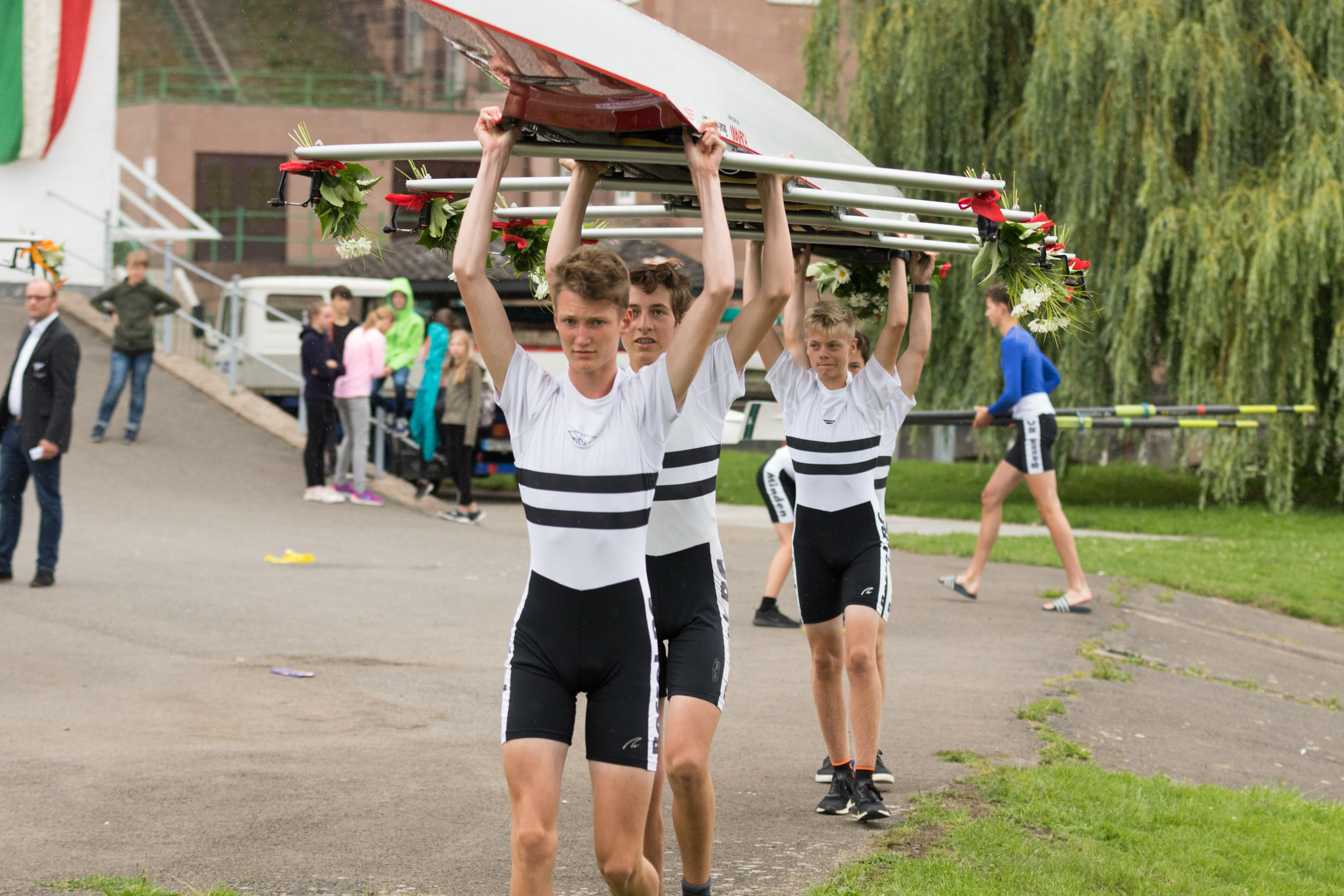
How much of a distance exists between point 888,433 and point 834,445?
45 cm

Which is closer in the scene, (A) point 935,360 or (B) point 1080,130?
(B) point 1080,130

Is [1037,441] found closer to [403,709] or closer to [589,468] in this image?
[403,709]

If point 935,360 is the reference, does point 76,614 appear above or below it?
below

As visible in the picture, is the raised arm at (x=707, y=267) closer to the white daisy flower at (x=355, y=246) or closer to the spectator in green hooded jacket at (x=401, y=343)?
the white daisy flower at (x=355, y=246)

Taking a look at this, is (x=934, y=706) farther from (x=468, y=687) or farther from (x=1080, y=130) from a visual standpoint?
(x=1080, y=130)

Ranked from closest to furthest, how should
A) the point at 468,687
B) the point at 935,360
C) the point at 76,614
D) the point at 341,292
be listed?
the point at 468,687, the point at 76,614, the point at 341,292, the point at 935,360

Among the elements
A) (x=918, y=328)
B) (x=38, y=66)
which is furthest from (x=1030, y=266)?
(x=38, y=66)

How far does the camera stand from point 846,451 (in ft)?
19.0

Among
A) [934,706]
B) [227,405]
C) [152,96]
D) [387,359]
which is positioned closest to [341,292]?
[387,359]

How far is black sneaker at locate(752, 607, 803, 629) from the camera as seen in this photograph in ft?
32.6

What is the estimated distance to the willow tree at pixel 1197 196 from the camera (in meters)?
16.5

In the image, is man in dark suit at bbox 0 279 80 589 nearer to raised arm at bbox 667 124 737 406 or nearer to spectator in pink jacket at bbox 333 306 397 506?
spectator in pink jacket at bbox 333 306 397 506

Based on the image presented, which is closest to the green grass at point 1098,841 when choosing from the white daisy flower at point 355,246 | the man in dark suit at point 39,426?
the white daisy flower at point 355,246

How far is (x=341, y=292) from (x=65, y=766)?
10.5m
